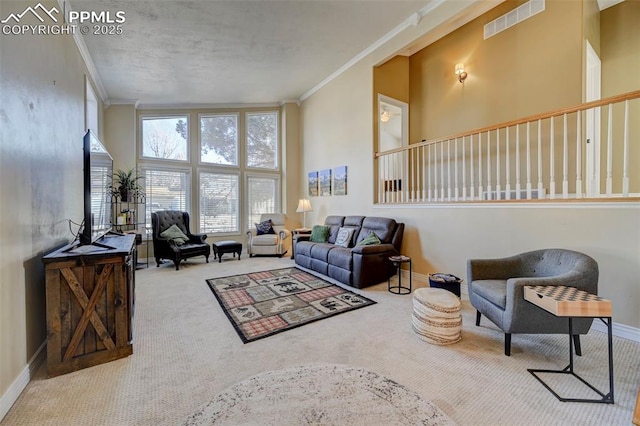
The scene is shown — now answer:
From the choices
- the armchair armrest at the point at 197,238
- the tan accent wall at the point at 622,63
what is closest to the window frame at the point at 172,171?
the armchair armrest at the point at 197,238

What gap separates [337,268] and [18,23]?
152 inches

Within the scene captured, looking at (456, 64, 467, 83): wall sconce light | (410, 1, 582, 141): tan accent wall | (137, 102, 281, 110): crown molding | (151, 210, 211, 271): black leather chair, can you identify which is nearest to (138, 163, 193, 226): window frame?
(151, 210, 211, 271): black leather chair

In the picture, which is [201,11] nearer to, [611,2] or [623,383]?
[623,383]

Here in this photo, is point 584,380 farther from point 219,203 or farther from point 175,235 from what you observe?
point 219,203

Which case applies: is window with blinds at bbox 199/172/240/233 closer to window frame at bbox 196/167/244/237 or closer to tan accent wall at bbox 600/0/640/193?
window frame at bbox 196/167/244/237

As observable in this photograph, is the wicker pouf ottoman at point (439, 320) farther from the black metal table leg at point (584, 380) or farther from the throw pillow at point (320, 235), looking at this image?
the throw pillow at point (320, 235)

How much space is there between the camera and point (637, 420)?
130 centimetres

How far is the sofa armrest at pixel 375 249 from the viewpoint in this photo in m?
3.75

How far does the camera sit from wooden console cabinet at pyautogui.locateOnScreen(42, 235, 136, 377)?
185 centimetres

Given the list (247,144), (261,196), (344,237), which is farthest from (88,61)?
(344,237)

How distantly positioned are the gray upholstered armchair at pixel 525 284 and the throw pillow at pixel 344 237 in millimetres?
2291

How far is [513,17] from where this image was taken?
4168 mm

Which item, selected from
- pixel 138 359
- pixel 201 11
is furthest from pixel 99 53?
pixel 138 359

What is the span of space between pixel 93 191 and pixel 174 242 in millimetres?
2681
